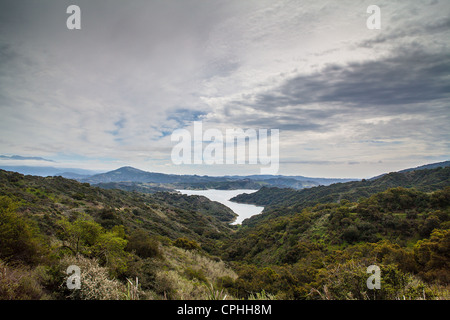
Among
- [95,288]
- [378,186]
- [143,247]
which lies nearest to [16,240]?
[95,288]

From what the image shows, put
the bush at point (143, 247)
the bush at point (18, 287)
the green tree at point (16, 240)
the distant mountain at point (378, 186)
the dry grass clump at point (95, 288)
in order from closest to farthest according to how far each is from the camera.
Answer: the bush at point (18, 287) < the dry grass clump at point (95, 288) < the green tree at point (16, 240) < the bush at point (143, 247) < the distant mountain at point (378, 186)

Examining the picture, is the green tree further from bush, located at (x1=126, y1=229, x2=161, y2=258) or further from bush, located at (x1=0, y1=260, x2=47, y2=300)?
bush, located at (x1=126, y1=229, x2=161, y2=258)

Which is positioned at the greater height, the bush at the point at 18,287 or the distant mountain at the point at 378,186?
the bush at the point at 18,287

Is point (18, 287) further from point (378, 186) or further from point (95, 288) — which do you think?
point (378, 186)

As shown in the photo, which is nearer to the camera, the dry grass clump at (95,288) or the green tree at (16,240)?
the dry grass clump at (95,288)

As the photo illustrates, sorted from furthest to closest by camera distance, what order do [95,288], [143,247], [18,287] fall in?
[143,247], [95,288], [18,287]

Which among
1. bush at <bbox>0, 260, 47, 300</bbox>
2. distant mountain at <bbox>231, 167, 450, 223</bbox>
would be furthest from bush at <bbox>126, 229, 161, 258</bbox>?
distant mountain at <bbox>231, 167, 450, 223</bbox>

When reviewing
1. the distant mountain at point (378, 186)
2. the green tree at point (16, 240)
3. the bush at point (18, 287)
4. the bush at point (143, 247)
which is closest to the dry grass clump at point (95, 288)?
the bush at point (18, 287)

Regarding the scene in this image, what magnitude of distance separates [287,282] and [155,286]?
26.0 ft

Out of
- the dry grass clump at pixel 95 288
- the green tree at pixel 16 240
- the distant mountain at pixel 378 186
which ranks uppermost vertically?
the green tree at pixel 16 240

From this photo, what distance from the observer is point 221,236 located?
5244 centimetres

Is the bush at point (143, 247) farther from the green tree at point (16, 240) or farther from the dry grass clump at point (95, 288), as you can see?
the dry grass clump at point (95, 288)
